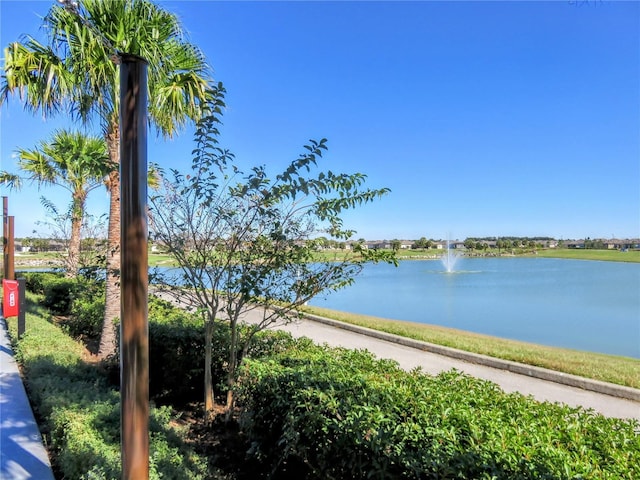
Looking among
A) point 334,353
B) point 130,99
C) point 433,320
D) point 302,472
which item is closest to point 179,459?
point 302,472

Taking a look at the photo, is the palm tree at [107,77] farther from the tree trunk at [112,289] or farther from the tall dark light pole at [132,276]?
the tall dark light pole at [132,276]

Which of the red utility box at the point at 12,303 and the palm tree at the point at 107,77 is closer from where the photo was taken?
the palm tree at the point at 107,77

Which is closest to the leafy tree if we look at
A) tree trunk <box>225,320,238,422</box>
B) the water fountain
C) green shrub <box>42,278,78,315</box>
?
tree trunk <box>225,320,238,422</box>

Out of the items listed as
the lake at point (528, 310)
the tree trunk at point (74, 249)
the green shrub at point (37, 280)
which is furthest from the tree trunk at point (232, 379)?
the green shrub at point (37, 280)

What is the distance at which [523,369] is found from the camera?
266 inches

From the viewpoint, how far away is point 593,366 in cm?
678

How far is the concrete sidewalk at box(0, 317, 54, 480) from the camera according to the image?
293 centimetres

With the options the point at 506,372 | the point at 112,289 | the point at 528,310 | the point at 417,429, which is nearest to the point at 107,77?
the point at 112,289

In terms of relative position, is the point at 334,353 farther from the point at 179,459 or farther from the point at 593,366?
the point at 593,366

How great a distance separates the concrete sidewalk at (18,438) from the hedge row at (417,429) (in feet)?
5.23

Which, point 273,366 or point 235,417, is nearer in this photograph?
point 273,366

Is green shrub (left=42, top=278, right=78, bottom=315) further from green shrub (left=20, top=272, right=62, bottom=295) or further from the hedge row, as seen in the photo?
the hedge row

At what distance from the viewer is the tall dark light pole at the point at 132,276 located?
171 cm

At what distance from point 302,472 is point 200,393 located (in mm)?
2364
